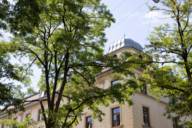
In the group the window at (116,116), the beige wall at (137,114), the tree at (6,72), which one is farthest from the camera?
the window at (116,116)

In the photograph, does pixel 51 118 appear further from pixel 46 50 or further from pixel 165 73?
pixel 165 73

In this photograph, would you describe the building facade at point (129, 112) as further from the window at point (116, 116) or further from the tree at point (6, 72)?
the tree at point (6, 72)

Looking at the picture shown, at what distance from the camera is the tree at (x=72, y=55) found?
53.4 ft

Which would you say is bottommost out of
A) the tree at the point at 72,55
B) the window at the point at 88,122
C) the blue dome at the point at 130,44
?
the window at the point at 88,122

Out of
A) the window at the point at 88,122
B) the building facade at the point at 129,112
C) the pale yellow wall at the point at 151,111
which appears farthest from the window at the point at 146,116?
the window at the point at 88,122

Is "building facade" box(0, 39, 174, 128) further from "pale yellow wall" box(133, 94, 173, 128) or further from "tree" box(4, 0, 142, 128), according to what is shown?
"tree" box(4, 0, 142, 128)

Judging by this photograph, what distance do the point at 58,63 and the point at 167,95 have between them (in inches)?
253

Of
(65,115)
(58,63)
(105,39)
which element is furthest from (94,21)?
(65,115)

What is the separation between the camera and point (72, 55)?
1709 centimetres

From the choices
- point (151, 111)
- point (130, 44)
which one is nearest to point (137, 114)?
point (151, 111)

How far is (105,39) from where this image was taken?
18156mm

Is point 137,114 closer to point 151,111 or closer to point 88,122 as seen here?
point 151,111

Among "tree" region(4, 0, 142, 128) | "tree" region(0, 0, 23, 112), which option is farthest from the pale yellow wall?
"tree" region(0, 0, 23, 112)

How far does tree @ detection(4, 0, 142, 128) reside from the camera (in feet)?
53.4
